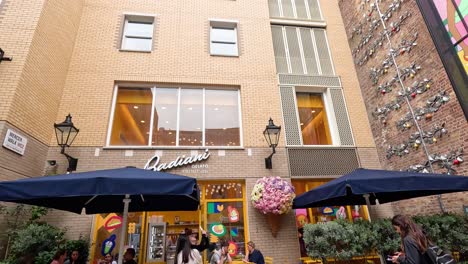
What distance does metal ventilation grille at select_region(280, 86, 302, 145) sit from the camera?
878 centimetres

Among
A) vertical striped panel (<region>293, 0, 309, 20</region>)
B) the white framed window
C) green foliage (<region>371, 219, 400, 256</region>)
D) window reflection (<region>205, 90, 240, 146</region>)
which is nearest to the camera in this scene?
green foliage (<region>371, 219, 400, 256</region>)

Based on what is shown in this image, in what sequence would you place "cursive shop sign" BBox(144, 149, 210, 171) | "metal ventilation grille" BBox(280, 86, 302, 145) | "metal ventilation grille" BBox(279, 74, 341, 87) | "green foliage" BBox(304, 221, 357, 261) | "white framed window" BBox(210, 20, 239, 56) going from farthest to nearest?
"white framed window" BBox(210, 20, 239, 56) → "metal ventilation grille" BBox(279, 74, 341, 87) → "metal ventilation grille" BBox(280, 86, 302, 145) → "cursive shop sign" BBox(144, 149, 210, 171) → "green foliage" BBox(304, 221, 357, 261)

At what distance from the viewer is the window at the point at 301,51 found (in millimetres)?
10148

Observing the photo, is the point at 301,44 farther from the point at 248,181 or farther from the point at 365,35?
the point at 248,181


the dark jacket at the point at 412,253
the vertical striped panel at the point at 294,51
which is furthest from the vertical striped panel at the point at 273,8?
the dark jacket at the point at 412,253

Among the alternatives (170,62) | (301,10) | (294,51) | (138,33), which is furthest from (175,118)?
(301,10)

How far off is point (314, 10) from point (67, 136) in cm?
1074

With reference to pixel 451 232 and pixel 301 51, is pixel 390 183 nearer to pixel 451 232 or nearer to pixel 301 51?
pixel 451 232

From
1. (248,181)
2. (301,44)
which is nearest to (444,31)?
(301,44)

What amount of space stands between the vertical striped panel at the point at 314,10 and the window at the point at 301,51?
675 millimetres

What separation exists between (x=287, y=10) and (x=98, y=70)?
8009mm

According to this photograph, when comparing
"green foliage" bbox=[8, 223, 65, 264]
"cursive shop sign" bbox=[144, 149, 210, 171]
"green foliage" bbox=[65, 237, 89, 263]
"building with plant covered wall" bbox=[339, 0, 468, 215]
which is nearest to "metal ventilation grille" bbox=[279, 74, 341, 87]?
"building with plant covered wall" bbox=[339, 0, 468, 215]

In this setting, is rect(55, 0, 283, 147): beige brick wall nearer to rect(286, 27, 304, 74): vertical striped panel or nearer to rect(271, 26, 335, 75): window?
rect(271, 26, 335, 75): window

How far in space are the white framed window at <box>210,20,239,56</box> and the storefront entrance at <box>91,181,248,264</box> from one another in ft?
16.6
